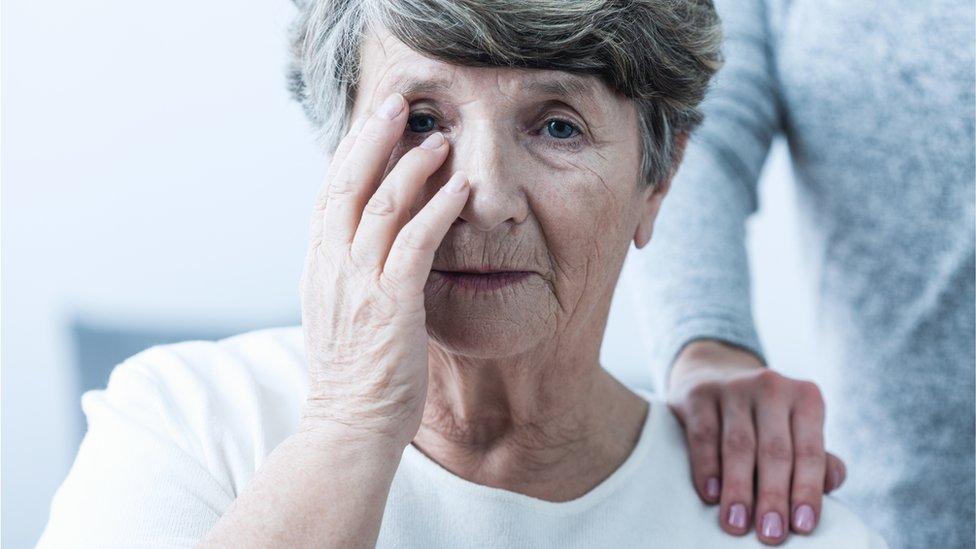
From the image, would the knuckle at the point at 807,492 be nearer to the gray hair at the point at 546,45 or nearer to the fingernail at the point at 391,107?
the gray hair at the point at 546,45

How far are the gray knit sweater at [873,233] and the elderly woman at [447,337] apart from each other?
1.24 feet

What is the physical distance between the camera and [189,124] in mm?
3633

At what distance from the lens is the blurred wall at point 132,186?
3465 millimetres

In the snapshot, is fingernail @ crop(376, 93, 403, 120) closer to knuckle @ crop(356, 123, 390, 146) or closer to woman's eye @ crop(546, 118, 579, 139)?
knuckle @ crop(356, 123, 390, 146)

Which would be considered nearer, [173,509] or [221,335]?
[173,509]

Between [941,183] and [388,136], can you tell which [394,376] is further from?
[941,183]

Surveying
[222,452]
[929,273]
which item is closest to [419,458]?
[222,452]

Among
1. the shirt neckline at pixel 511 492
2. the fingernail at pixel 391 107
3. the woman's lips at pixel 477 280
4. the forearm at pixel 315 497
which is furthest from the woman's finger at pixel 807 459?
the fingernail at pixel 391 107

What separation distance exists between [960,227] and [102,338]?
9.36 feet

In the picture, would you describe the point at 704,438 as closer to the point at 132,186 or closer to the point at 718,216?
the point at 718,216

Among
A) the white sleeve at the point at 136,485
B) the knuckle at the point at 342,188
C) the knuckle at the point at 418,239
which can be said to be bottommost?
the white sleeve at the point at 136,485

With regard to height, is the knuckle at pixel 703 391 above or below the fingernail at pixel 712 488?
above

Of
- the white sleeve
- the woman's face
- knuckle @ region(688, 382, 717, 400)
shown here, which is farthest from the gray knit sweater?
the white sleeve

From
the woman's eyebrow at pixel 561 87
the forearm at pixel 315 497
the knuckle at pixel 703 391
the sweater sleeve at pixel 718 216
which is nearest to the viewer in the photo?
the forearm at pixel 315 497
